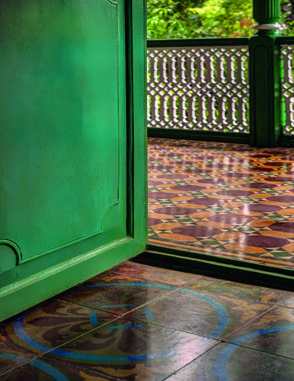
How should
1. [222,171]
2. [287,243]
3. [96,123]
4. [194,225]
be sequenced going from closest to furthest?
[96,123] < [287,243] < [194,225] < [222,171]

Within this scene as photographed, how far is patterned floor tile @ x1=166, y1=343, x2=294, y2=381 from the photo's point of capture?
221 cm

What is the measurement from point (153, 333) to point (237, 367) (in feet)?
1.38

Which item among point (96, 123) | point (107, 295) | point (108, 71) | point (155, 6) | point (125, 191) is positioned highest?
point (155, 6)

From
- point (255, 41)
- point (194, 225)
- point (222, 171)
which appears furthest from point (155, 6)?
point (194, 225)

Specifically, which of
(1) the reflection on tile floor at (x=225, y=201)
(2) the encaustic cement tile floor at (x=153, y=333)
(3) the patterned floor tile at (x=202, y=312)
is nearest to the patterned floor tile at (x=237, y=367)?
(2) the encaustic cement tile floor at (x=153, y=333)

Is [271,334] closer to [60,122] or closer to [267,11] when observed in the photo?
[60,122]

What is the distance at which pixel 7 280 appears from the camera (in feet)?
8.96

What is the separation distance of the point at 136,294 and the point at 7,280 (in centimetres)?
61

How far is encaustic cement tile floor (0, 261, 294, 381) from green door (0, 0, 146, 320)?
0.17 metres

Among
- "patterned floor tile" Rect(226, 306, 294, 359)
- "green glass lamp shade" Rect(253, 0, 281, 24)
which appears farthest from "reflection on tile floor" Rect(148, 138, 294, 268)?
"green glass lamp shade" Rect(253, 0, 281, 24)

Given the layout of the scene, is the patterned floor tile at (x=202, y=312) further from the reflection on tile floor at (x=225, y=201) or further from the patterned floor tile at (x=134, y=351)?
the reflection on tile floor at (x=225, y=201)

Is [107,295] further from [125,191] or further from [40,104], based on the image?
[40,104]

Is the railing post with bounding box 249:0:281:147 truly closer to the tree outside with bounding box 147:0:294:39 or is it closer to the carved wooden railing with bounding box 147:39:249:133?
the carved wooden railing with bounding box 147:39:249:133

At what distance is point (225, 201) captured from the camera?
4.93 m
